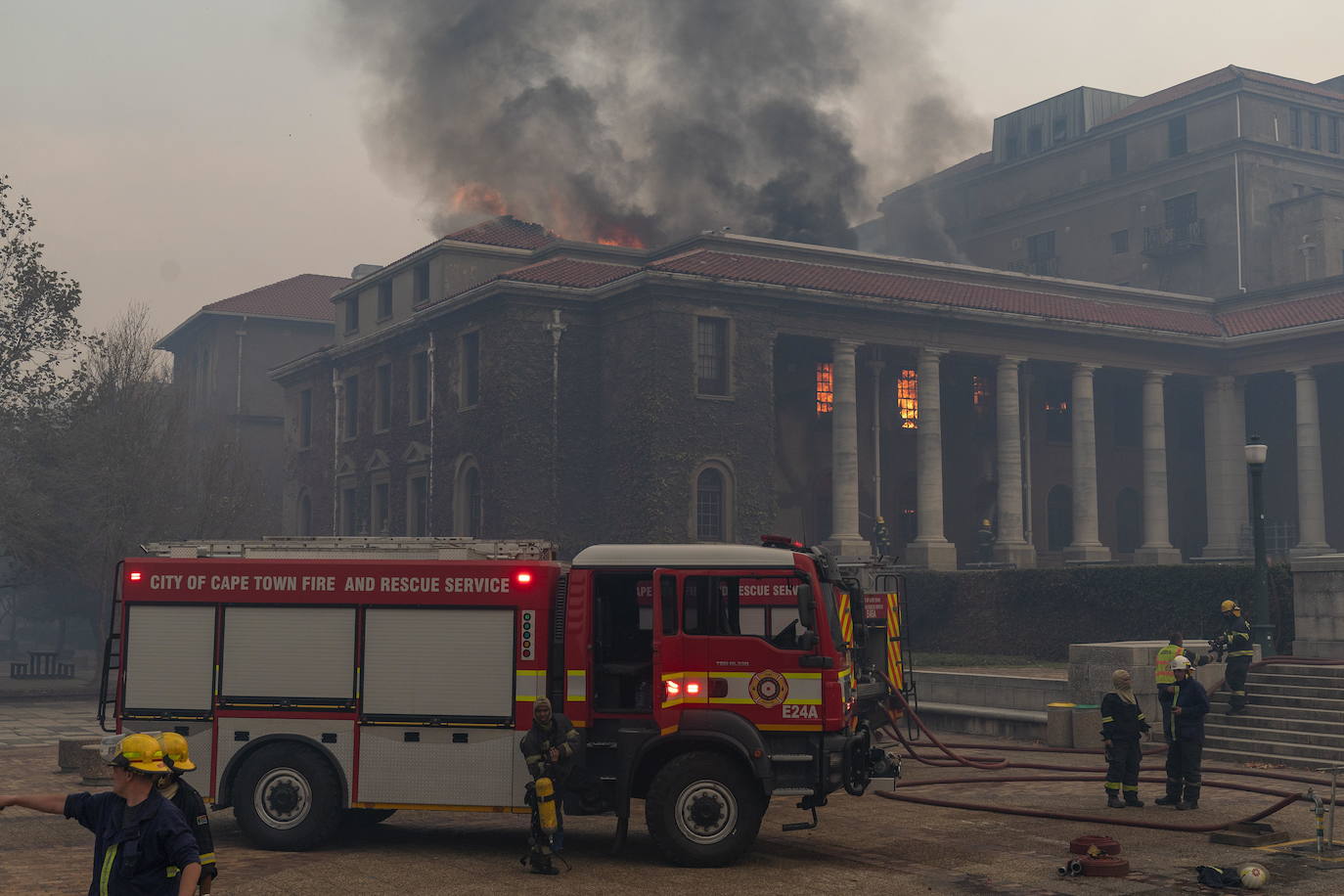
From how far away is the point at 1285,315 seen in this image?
55.1 meters

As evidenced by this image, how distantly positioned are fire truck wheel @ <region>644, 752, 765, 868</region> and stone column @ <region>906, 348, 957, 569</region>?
1480 inches

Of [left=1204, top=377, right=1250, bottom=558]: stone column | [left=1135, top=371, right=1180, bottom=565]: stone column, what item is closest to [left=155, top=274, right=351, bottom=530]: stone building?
[left=1135, top=371, right=1180, bottom=565]: stone column

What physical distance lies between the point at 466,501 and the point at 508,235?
39.2ft

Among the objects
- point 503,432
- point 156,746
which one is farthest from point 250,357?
point 156,746

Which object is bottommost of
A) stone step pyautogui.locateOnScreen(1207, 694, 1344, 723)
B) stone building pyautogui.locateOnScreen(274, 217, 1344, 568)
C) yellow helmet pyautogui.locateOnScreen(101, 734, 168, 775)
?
stone step pyautogui.locateOnScreen(1207, 694, 1344, 723)

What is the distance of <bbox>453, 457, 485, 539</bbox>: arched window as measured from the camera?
5053cm

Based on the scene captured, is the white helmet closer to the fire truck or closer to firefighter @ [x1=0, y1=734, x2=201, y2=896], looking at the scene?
the fire truck

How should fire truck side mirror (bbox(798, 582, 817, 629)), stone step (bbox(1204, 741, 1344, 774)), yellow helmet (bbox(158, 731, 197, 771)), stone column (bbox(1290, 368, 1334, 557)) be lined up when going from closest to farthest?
yellow helmet (bbox(158, 731, 197, 771)), fire truck side mirror (bbox(798, 582, 817, 629)), stone step (bbox(1204, 741, 1344, 774)), stone column (bbox(1290, 368, 1334, 557))

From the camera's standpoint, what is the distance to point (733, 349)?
4716 centimetres

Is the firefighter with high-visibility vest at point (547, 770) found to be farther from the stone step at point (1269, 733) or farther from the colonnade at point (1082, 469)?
the colonnade at point (1082, 469)

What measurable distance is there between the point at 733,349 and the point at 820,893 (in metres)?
36.9

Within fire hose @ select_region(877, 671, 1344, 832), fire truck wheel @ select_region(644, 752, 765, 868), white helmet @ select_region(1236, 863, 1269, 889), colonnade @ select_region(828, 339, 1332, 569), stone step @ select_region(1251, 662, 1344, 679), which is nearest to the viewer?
white helmet @ select_region(1236, 863, 1269, 889)

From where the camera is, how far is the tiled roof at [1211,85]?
6931 centimetres

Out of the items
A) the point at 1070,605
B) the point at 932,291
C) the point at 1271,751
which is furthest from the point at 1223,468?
the point at 1271,751
